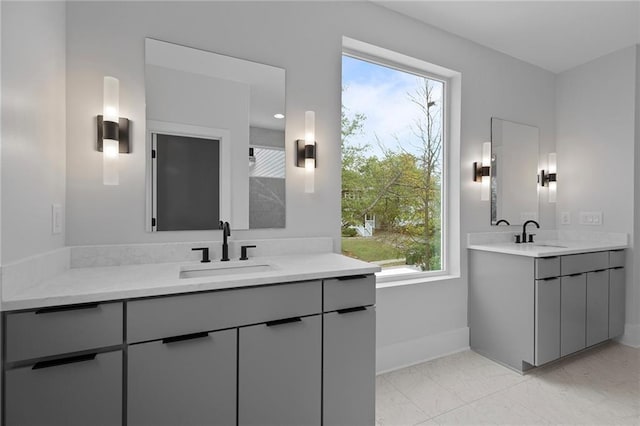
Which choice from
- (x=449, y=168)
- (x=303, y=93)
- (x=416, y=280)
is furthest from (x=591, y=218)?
(x=303, y=93)

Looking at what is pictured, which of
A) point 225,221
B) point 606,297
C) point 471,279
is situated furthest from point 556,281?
point 225,221

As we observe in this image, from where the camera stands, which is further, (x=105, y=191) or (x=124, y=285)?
(x=105, y=191)

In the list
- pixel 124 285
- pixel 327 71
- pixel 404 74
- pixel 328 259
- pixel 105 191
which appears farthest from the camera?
pixel 404 74

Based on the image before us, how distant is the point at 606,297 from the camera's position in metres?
2.70

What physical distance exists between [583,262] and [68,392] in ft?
11.1

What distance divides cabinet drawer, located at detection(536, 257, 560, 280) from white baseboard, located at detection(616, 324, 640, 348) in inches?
50.9

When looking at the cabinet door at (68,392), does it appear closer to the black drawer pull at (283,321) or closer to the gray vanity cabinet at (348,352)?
the black drawer pull at (283,321)

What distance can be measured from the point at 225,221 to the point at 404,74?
2003 mm

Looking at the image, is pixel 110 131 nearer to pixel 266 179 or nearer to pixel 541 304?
pixel 266 179

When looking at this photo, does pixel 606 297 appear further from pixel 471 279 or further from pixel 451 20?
pixel 451 20

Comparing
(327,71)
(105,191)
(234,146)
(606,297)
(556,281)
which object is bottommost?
(606,297)

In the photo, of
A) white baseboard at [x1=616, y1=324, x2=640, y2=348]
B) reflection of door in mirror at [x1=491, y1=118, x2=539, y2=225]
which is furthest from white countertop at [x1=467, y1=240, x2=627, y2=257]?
white baseboard at [x1=616, y1=324, x2=640, y2=348]

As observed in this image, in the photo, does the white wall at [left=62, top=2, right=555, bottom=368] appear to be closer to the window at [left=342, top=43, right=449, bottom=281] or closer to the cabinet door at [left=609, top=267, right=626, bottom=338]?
the window at [left=342, top=43, right=449, bottom=281]

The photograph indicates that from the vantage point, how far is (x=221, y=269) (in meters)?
1.69
